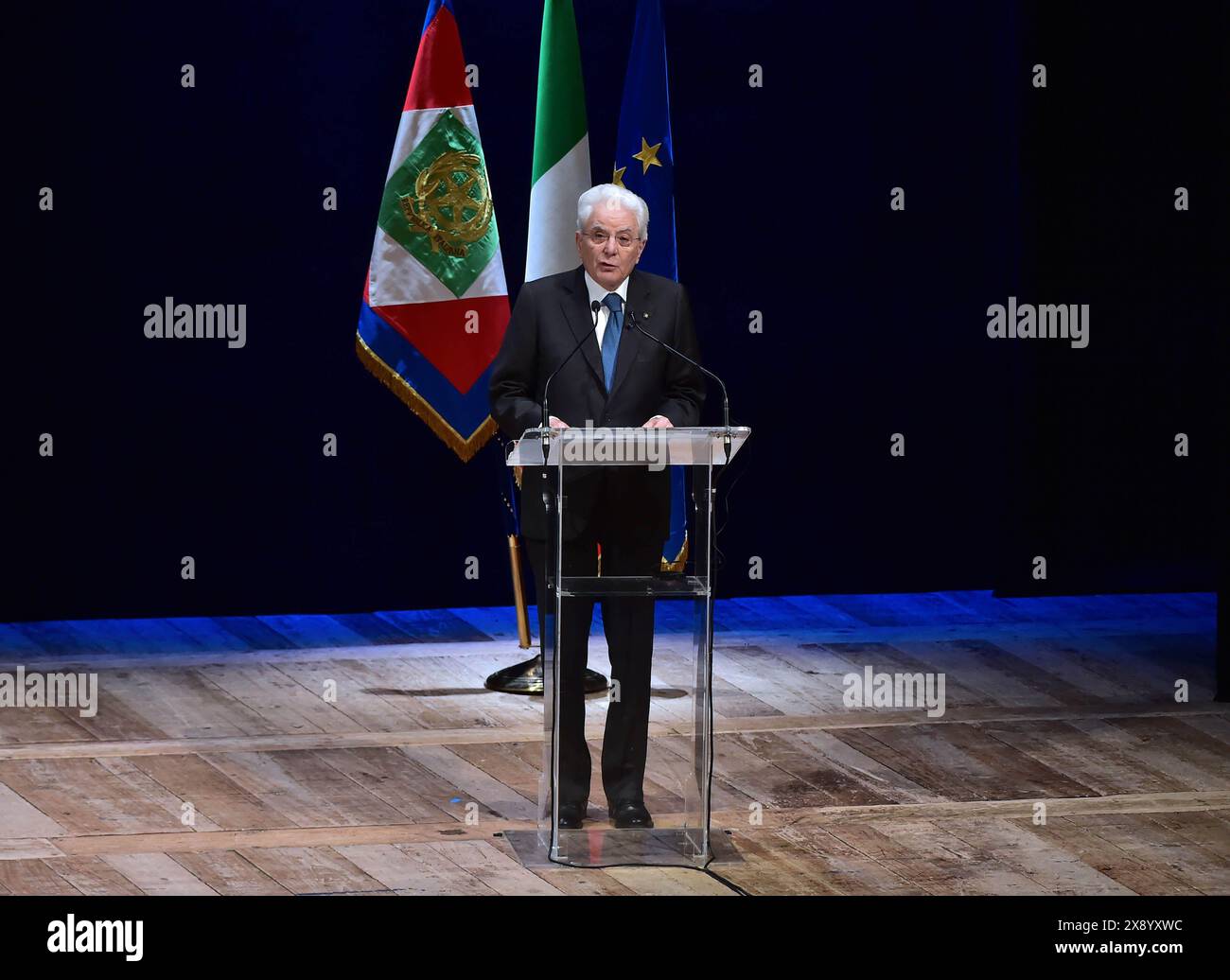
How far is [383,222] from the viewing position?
6.33m

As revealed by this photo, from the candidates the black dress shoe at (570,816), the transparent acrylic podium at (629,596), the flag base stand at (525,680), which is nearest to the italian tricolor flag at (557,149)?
the flag base stand at (525,680)

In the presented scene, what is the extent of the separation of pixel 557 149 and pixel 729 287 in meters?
1.29

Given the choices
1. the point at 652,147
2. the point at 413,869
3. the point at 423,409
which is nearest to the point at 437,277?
the point at 423,409

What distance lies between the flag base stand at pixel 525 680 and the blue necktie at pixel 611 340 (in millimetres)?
1760

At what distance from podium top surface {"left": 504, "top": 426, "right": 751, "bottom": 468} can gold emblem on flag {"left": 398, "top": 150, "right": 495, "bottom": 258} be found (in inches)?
86.9

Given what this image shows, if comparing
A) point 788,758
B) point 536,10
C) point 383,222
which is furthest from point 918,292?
point 788,758

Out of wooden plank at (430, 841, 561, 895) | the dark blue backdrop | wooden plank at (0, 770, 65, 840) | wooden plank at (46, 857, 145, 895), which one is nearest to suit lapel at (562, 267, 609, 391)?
wooden plank at (430, 841, 561, 895)

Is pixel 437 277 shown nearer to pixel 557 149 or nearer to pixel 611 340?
pixel 557 149

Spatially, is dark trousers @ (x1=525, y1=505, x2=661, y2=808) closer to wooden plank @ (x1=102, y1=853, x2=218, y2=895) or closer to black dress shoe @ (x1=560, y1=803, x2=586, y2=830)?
black dress shoe @ (x1=560, y1=803, x2=586, y2=830)

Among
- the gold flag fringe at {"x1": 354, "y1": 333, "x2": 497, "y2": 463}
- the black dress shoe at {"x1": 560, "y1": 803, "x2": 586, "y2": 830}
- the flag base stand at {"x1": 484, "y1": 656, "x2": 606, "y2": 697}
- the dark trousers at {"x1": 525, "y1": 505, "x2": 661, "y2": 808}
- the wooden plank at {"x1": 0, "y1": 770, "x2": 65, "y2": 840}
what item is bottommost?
the wooden plank at {"x1": 0, "y1": 770, "x2": 65, "y2": 840}

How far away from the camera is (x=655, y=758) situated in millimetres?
5043

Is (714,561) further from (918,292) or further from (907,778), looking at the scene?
(918,292)

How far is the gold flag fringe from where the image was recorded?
6.34 meters

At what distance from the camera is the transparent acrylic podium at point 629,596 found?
13.6ft
